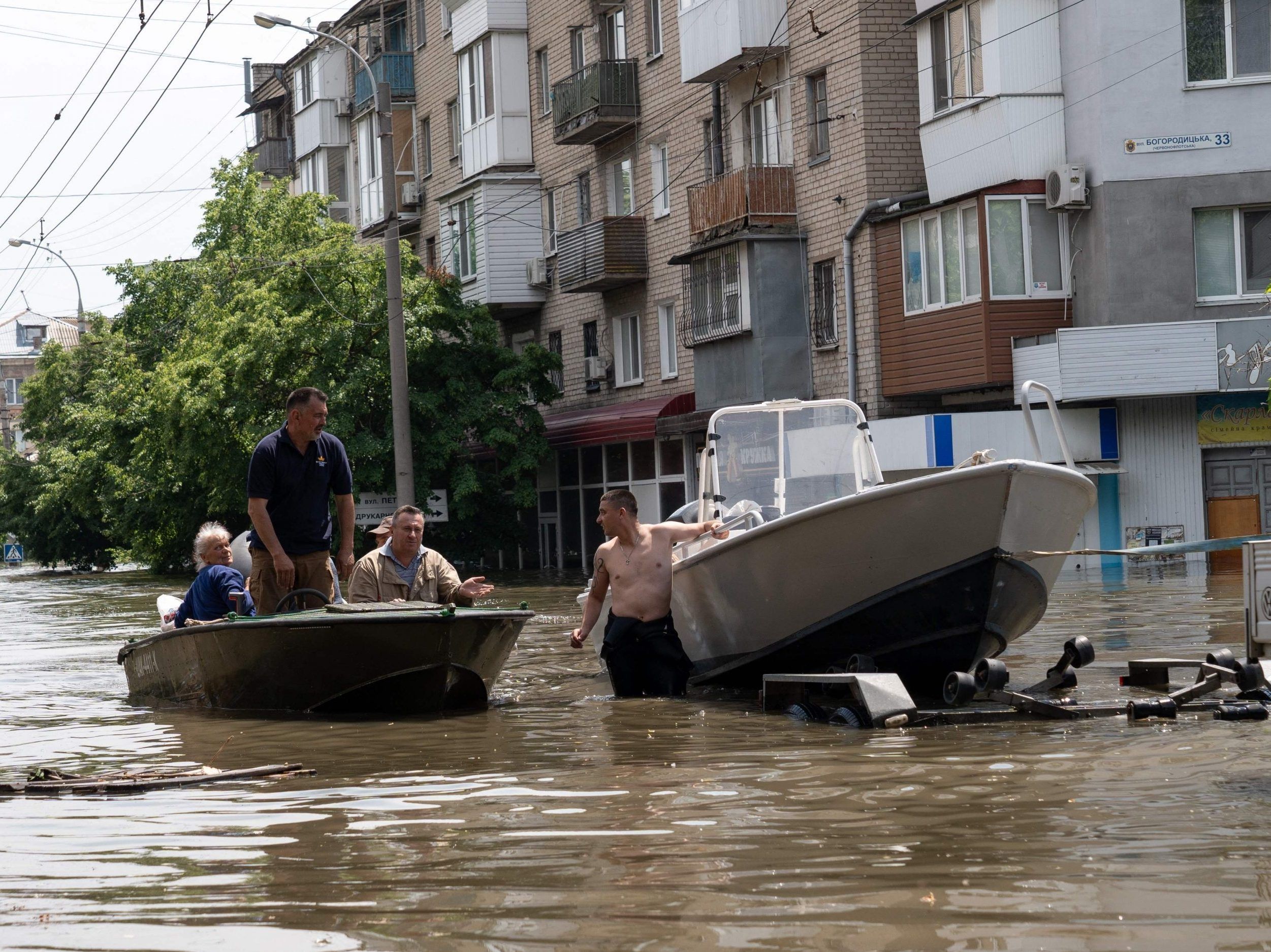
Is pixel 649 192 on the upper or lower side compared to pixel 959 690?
upper

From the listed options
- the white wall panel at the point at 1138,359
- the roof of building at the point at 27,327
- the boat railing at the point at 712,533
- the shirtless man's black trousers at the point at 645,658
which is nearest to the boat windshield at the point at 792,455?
the boat railing at the point at 712,533

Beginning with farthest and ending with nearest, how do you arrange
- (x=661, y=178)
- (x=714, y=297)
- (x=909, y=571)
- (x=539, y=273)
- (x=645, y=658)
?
(x=539, y=273)
(x=661, y=178)
(x=714, y=297)
(x=645, y=658)
(x=909, y=571)

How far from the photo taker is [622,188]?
3806cm

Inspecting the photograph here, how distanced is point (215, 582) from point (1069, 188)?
708 inches

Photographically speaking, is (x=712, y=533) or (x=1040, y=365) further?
(x=1040, y=365)

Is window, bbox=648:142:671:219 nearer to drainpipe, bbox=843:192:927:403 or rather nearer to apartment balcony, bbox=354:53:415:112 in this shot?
drainpipe, bbox=843:192:927:403

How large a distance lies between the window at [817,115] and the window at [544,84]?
1131cm

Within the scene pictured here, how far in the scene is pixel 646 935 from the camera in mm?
4789

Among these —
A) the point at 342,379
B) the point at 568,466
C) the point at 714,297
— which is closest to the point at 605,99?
the point at 714,297

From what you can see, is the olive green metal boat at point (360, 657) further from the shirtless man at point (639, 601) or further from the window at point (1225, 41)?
the window at point (1225, 41)

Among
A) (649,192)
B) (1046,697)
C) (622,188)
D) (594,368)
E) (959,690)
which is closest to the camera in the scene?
(959,690)

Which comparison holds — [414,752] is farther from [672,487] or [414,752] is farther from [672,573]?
[672,487]

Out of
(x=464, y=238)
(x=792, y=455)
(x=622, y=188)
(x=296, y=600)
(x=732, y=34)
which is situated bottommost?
(x=296, y=600)

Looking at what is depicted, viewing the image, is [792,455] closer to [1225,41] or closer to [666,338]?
[1225,41]
